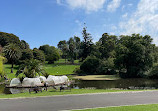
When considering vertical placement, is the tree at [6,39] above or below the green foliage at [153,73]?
above

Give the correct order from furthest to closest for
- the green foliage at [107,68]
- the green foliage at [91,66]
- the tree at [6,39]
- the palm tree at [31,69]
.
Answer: the tree at [6,39]
the green foliage at [91,66]
the green foliage at [107,68]
the palm tree at [31,69]

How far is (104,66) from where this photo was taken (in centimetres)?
6438

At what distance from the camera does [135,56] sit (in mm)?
50688

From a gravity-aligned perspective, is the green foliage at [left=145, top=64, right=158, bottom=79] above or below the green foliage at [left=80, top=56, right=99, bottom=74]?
below

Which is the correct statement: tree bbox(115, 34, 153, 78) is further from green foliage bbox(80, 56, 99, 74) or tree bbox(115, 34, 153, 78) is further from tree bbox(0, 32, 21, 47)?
tree bbox(0, 32, 21, 47)

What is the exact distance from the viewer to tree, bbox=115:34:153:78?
4956 centimetres

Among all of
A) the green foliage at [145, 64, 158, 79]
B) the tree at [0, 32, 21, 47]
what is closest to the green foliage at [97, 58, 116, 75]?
the green foliage at [145, 64, 158, 79]

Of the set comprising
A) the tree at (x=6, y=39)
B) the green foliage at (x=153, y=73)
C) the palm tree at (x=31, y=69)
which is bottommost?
the green foliage at (x=153, y=73)

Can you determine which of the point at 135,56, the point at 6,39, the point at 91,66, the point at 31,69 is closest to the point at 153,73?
the point at 135,56

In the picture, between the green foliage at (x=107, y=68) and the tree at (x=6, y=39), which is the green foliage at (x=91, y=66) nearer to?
the green foliage at (x=107, y=68)

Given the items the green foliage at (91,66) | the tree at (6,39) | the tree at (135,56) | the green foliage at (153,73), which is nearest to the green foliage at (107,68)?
the green foliage at (91,66)

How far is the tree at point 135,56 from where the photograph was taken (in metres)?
49.6

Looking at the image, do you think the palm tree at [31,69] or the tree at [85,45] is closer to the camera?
the palm tree at [31,69]

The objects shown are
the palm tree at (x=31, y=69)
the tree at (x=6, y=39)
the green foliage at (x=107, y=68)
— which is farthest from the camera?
the tree at (x=6, y=39)
